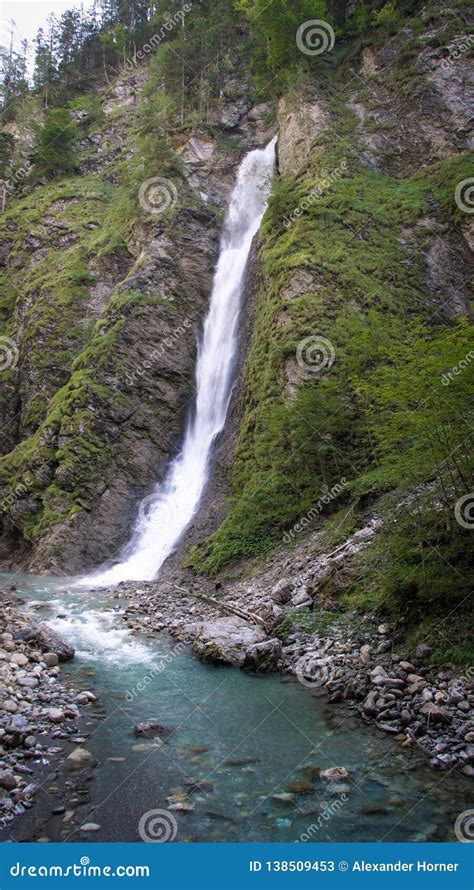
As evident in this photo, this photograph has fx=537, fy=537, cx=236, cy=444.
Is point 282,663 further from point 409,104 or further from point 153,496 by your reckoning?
point 409,104

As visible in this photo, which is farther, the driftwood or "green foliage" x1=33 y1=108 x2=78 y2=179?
"green foliage" x1=33 y1=108 x2=78 y2=179

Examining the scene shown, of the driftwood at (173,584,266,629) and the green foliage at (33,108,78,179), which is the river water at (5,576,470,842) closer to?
the driftwood at (173,584,266,629)

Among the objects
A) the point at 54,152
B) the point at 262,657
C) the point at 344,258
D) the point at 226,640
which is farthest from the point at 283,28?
the point at 262,657

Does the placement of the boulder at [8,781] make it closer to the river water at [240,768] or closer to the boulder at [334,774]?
the river water at [240,768]

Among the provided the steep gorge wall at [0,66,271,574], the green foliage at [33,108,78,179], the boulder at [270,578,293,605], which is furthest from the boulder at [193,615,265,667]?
the green foliage at [33,108,78,179]

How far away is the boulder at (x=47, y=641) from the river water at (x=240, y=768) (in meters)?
0.47

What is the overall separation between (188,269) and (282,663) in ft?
76.0

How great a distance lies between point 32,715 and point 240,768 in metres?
2.60

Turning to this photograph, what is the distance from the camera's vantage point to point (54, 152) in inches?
1622

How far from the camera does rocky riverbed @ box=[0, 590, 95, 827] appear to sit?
193 inches

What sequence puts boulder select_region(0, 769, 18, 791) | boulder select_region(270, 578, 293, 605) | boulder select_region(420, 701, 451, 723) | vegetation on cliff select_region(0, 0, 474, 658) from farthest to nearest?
1. boulder select_region(270, 578, 293, 605)
2. vegetation on cliff select_region(0, 0, 474, 658)
3. boulder select_region(420, 701, 451, 723)
4. boulder select_region(0, 769, 18, 791)

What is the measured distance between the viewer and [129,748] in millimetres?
5891

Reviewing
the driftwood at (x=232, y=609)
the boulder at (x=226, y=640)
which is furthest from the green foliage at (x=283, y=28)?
the boulder at (x=226, y=640)

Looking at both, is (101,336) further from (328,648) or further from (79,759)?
(79,759)
